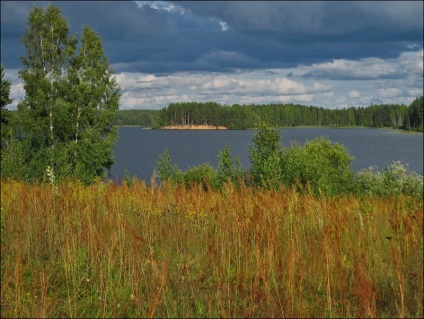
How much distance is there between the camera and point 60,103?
31266 mm

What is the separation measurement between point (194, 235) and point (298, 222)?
63.1 inches

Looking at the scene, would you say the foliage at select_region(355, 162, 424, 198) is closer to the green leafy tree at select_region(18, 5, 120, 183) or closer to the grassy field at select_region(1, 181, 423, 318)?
the grassy field at select_region(1, 181, 423, 318)

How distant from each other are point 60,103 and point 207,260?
91.9ft

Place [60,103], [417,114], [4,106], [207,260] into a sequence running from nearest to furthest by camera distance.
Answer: [207,260], [60,103], [4,106], [417,114]

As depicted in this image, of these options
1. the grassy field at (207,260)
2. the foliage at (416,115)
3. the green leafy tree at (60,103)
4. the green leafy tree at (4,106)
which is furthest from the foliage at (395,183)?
the foliage at (416,115)

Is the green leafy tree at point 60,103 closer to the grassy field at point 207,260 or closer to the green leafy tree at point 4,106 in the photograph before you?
the green leafy tree at point 4,106

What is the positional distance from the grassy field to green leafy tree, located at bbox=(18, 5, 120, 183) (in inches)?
967

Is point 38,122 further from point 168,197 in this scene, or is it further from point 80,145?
point 168,197

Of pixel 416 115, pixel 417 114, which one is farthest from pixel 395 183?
pixel 416 115

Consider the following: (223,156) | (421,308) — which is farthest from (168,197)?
(223,156)

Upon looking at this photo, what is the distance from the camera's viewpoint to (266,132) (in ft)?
86.0

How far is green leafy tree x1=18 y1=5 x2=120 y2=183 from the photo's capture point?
3197 cm

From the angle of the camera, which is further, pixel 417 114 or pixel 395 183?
pixel 417 114

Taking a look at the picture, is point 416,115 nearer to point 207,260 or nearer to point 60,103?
point 60,103
